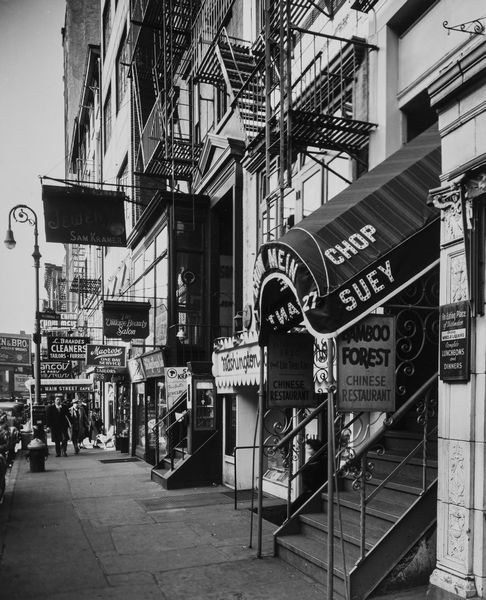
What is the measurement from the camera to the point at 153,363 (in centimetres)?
1669

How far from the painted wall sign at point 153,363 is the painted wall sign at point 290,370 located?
795 cm

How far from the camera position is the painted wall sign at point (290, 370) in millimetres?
8117

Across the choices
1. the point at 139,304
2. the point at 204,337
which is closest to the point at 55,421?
the point at 139,304

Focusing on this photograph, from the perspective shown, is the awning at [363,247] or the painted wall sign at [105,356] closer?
the awning at [363,247]

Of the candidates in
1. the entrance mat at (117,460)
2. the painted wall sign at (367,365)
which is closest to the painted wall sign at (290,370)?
the painted wall sign at (367,365)

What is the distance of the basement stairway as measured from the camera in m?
5.85

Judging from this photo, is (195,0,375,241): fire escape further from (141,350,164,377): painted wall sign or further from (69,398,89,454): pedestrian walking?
(69,398,89,454): pedestrian walking

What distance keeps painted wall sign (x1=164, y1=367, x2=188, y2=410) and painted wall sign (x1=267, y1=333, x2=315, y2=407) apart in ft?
22.4

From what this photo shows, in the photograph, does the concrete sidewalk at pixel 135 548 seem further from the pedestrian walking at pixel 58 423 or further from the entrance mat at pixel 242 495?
the pedestrian walking at pixel 58 423

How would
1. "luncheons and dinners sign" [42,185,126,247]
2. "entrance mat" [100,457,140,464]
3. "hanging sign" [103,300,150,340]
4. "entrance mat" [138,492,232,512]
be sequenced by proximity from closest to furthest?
"entrance mat" [138,492,232,512] < "luncheons and dinners sign" [42,185,126,247] < "hanging sign" [103,300,150,340] < "entrance mat" [100,457,140,464]

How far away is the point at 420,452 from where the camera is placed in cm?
732

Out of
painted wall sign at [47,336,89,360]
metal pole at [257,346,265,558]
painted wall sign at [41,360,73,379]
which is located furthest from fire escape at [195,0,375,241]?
painted wall sign at [41,360,73,379]

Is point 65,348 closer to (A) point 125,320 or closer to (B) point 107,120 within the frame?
(A) point 125,320

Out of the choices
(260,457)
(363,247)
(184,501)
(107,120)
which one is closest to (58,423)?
(184,501)
